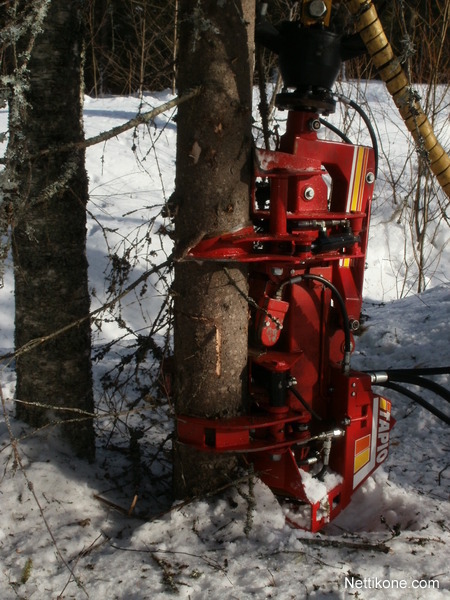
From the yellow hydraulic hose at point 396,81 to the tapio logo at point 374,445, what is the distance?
1102mm

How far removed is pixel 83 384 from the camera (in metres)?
3.10

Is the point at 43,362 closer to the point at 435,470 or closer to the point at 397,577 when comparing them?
the point at 397,577

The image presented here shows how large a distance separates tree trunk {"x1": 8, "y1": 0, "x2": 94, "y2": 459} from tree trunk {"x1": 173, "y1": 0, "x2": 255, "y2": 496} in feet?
1.62

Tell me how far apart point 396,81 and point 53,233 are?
1.63m

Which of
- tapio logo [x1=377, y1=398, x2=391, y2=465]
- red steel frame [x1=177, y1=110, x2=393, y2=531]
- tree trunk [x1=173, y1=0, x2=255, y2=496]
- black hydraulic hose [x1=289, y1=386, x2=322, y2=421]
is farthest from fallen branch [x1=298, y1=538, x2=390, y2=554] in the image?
tapio logo [x1=377, y1=398, x2=391, y2=465]

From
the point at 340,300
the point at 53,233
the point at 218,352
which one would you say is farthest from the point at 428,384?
the point at 53,233

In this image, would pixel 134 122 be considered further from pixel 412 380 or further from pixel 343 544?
pixel 412 380

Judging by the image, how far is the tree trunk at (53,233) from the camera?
8.99 ft

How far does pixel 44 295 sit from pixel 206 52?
4.02ft

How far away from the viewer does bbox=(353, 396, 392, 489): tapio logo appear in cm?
311

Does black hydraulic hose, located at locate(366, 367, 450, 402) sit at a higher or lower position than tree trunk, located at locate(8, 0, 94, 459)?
lower

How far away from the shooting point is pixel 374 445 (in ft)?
10.6

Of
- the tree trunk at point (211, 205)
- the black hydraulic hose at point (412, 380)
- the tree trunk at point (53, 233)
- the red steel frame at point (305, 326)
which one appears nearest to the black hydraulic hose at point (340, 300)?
the red steel frame at point (305, 326)

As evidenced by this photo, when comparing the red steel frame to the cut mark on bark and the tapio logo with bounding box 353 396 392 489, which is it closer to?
the tapio logo with bounding box 353 396 392 489
